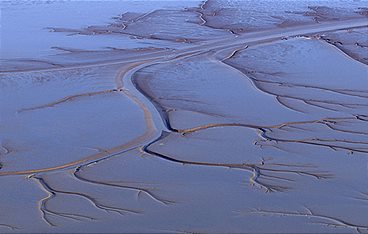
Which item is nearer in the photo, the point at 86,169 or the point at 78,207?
the point at 78,207

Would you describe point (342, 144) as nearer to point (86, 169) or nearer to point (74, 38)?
point (86, 169)

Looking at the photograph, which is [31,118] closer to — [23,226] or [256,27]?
[23,226]

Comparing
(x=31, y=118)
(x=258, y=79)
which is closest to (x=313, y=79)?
(x=258, y=79)

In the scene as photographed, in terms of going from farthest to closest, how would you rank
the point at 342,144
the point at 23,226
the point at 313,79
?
the point at 313,79 < the point at 342,144 < the point at 23,226

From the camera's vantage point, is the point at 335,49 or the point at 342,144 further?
the point at 335,49

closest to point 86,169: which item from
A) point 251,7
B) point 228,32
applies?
point 228,32

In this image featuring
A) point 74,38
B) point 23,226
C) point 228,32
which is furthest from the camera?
point 228,32
